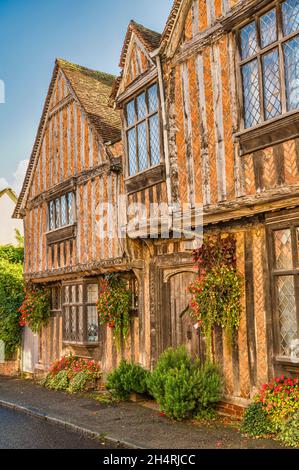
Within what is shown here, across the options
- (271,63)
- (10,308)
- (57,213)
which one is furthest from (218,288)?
(10,308)

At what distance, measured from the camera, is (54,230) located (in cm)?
1355

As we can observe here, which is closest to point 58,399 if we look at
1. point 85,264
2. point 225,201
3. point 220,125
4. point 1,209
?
point 85,264

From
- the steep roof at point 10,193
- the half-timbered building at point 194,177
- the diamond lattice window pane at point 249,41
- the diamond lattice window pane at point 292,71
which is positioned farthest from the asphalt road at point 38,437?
the steep roof at point 10,193

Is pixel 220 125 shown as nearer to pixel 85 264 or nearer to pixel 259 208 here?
pixel 259 208

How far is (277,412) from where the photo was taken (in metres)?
6.75

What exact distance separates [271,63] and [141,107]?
331 centimetres

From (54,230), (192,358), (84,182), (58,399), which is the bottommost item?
(58,399)

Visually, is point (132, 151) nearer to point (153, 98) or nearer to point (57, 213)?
point (153, 98)

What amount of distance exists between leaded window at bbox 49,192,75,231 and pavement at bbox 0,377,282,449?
14.2 ft

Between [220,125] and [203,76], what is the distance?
3.17 feet

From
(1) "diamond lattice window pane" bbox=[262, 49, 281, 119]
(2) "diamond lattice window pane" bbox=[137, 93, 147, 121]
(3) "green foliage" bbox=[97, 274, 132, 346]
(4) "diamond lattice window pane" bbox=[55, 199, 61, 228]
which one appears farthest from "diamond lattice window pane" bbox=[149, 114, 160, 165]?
(4) "diamond lattice window pane" bbox=[55, 199, 61, 228]

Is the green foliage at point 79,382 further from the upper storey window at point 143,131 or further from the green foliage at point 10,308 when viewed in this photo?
the upper storey window at point 143,131

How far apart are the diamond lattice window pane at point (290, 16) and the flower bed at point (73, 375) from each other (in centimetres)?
821

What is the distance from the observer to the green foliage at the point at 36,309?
14.4 metres
